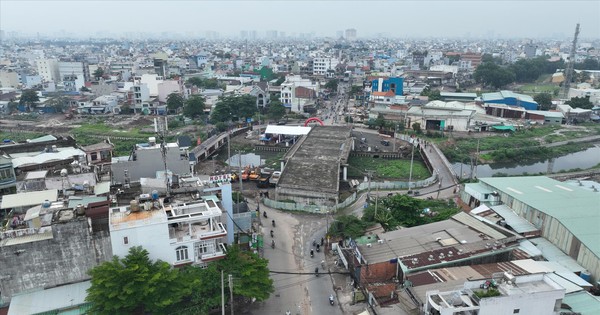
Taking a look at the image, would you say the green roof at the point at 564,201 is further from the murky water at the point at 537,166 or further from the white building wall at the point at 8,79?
the white building wall at the point at 8,79

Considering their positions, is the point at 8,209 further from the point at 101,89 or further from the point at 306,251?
the point at 101,89

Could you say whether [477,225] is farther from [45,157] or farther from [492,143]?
[492,143]

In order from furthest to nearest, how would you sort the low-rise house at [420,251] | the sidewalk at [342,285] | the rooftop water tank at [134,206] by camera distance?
the low-rise house at [420,251] → the sidewalk at [342,285] → the rooftop water tank at [134,206]

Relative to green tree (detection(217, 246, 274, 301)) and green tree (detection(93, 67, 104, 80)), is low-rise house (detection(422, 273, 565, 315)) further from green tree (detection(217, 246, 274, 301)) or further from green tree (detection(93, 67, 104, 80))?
green tree (detection(93, 67, 104, 80))

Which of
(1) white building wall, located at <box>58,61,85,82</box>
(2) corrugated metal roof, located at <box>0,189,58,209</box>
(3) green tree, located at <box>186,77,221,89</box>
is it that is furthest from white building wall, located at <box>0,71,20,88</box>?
(2) corrugated metal roof, located at <box>0,189,58,209</box>

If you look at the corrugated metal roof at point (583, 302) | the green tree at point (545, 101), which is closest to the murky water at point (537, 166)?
the green tree at point (545, 101)
